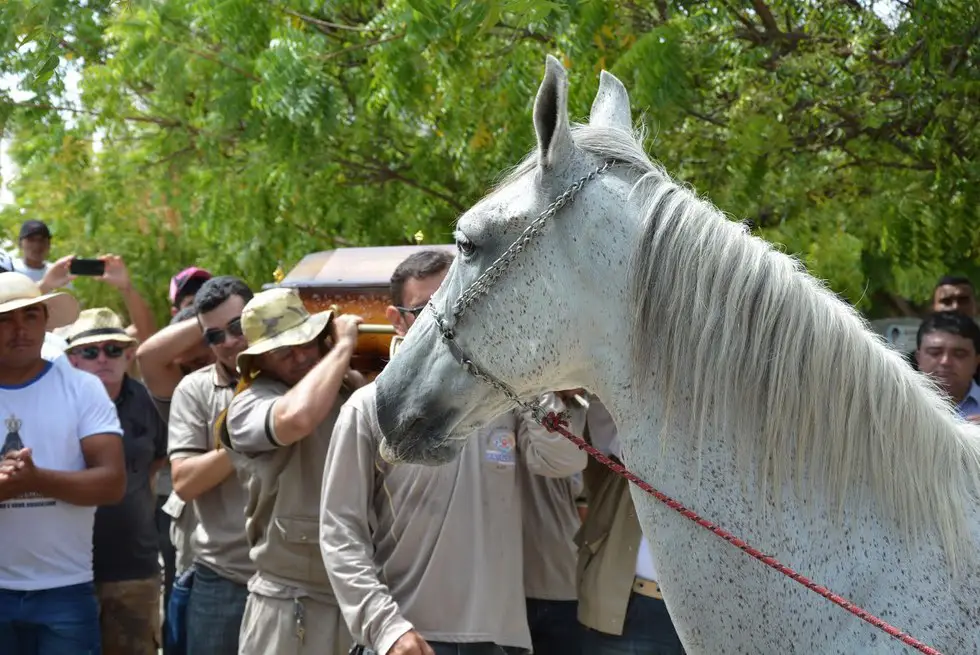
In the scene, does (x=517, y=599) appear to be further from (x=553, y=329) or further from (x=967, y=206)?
(x=967, y=206)

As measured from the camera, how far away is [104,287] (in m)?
12.9

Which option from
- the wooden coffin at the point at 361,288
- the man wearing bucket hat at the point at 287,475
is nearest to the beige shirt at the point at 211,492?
the man wearing bucket hat at the point at 287,475

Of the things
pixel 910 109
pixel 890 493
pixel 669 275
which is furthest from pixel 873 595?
pixel 910 109

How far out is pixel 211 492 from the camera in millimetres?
5230

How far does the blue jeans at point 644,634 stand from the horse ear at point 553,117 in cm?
221

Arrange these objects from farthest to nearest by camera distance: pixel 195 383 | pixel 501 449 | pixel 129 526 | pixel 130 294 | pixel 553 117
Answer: pixel 130 294, pixel 129 526, pixel 195 383, pixel 501 449, pixel 553 117

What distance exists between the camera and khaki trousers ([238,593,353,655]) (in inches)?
169

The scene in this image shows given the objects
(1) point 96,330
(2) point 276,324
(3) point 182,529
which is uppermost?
(2) point 276,324

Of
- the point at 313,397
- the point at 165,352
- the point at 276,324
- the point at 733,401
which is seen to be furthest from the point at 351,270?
the point at 733,401

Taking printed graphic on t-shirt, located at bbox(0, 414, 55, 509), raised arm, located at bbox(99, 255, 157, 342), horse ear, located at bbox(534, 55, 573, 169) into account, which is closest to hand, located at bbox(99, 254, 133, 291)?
raised arm, located at bbox(99, 255, 157, 342)

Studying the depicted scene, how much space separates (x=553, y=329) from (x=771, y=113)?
459 centimetres

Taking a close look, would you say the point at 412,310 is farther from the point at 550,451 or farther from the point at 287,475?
the point at 287,475

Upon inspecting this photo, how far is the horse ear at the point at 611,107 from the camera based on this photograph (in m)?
2.79

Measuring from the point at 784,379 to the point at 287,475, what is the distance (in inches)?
102
